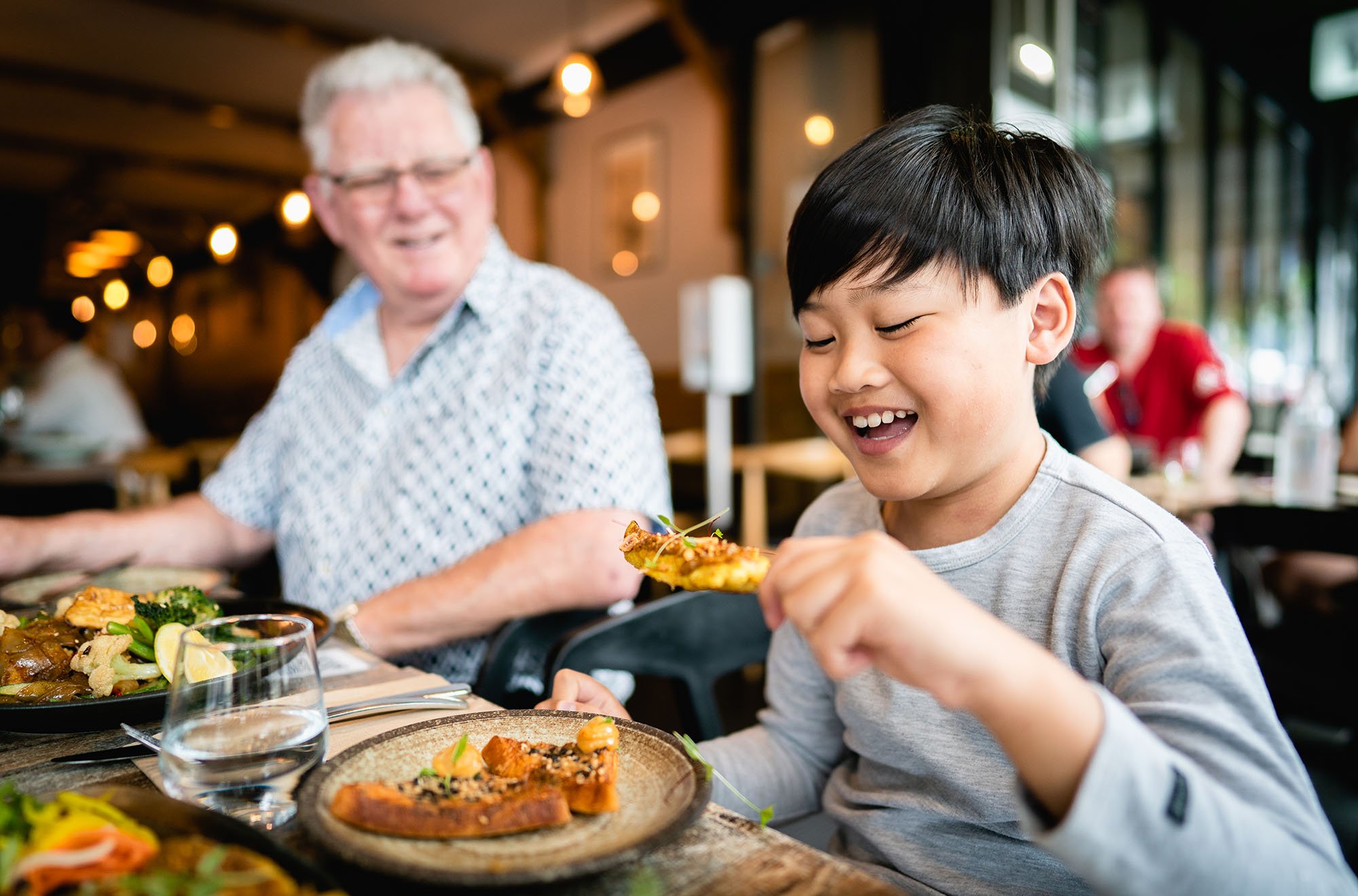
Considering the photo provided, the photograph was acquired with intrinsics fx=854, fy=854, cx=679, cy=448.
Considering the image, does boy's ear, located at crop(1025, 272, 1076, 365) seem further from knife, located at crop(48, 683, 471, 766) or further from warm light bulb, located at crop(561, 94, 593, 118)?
warm light bulb, located at crop(561, 94, 593, 118)

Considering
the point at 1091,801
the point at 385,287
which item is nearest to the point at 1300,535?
the point at 1091,801

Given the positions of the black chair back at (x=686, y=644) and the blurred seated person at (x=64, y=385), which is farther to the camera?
the blurred seated person at (x=64, y=385)

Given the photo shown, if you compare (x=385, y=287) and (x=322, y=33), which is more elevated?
(x=322, y=33)

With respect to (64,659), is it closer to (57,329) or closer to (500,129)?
(57,329)

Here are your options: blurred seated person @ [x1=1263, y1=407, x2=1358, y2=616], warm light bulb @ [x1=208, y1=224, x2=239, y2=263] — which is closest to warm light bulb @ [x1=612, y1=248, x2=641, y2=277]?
warm light bulb @ [x1=208, y1=224, x2=239, y2=263]

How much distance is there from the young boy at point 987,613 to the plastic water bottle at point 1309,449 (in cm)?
255

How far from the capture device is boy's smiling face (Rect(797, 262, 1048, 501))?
0.93 meters

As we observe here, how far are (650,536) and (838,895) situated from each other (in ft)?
1.31

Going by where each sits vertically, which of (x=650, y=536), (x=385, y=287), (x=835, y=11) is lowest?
(x=650, y=536)

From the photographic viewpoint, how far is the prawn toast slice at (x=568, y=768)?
0.68 meters

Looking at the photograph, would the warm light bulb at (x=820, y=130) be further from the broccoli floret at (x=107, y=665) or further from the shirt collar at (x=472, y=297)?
the broccoli floret at (x=107, y=665)

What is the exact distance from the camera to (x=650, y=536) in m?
0.89

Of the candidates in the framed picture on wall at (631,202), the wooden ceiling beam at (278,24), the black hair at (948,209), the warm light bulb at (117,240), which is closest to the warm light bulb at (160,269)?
the warm light bulb at (117,240)

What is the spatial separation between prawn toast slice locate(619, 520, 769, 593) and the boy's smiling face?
231mm
